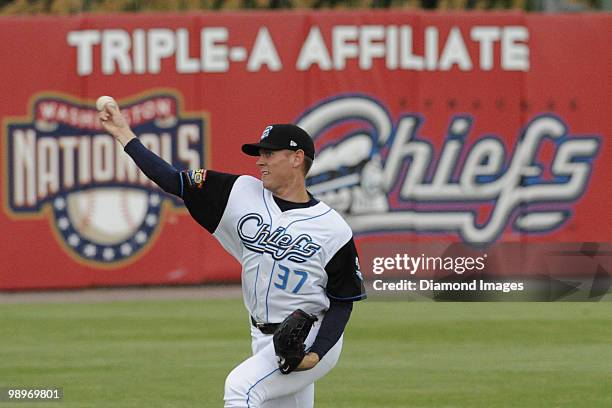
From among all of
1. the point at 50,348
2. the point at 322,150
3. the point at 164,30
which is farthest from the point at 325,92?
the point at 50,348

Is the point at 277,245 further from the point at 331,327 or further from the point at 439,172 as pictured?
the point at 439,172

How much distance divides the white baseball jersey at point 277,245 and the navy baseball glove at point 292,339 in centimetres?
19

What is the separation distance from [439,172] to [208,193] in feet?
34.4

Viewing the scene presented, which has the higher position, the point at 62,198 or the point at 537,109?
the point at 537,109

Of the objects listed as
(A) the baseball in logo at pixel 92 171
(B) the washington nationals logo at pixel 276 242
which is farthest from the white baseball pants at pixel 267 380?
(A) the baseball in logo at pixel 92 171

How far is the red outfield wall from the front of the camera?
15.8 m

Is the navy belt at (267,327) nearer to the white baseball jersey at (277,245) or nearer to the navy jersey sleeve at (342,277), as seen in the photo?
the white baseball jersey at (277,245)

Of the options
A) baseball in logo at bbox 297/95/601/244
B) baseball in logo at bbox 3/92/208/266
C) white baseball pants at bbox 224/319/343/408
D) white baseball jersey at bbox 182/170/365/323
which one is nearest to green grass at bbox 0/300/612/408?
baseball in logo at bbox 3/92/208/266

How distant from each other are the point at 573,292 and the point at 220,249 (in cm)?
447

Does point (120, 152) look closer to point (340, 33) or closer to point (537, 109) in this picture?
point (340, 33)

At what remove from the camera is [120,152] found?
15.8m

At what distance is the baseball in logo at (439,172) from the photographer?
631 inches

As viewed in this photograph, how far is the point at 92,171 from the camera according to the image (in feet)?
51.9

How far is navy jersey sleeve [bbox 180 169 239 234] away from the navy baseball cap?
20 centimetres
